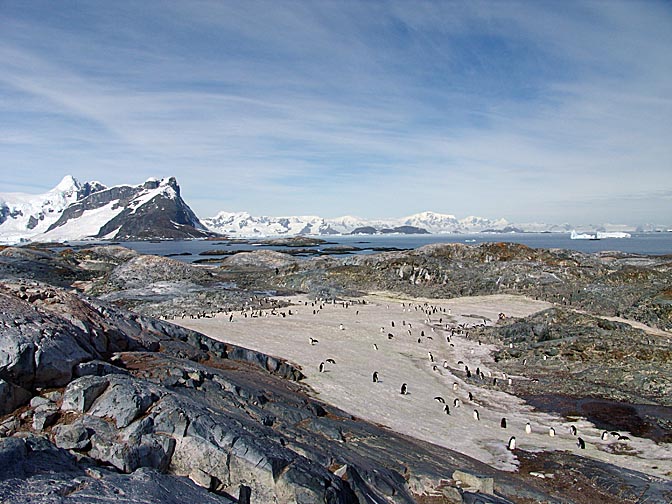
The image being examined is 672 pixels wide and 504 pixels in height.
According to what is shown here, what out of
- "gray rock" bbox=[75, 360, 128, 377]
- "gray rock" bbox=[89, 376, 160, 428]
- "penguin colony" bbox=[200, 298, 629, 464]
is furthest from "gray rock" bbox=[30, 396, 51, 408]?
"penguin colony" bbox=[200, 298, 629, 464]

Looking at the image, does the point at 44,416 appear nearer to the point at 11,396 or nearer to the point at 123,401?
→ the point at 11,396

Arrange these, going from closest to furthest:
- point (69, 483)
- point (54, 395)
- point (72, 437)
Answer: point (69, 483) → point (72, 437) → point (54, 395)

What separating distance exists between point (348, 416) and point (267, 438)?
6.40m

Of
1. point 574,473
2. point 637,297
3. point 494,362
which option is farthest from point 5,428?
point 637,297

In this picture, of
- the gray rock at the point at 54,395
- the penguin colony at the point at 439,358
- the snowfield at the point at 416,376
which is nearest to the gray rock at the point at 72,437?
the gray rock at the point at 54,395

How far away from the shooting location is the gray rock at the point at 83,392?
10.0m

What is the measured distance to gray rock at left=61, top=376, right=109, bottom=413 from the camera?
10.0 metres

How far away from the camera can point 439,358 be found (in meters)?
30.6

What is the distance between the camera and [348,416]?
16.5 metres

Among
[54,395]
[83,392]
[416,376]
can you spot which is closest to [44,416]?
[83,392]

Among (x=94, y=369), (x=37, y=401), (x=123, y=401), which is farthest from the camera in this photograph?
(x=94, y=369)

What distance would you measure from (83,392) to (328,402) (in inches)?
420

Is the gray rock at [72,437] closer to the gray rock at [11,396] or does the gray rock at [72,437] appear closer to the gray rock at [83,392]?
the gray rock at [83,392]

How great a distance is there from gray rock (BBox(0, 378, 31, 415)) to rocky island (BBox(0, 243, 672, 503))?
41 millimetres
